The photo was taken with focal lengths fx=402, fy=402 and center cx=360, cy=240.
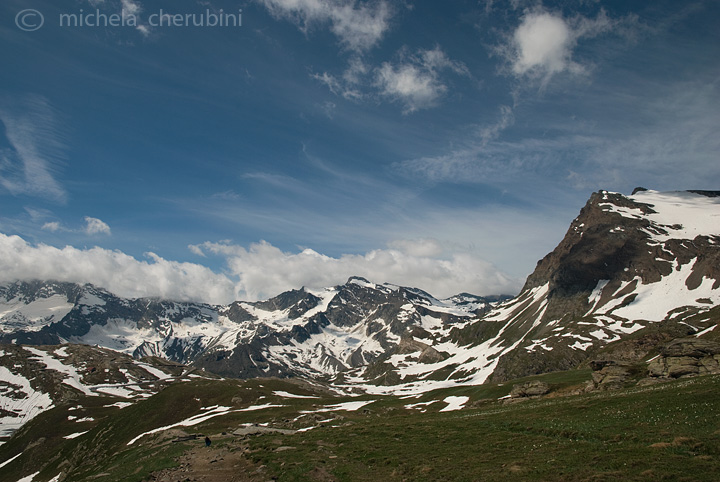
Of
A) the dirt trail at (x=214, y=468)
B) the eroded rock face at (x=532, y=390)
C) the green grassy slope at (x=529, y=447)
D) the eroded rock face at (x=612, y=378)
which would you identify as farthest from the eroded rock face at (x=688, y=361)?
the dirt trail at (x=214, y=468)

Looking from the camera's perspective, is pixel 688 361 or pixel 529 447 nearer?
pixel 529 447

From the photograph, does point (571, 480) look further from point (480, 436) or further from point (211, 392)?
point (211, 392)

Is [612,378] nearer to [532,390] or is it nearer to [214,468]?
[532,390]

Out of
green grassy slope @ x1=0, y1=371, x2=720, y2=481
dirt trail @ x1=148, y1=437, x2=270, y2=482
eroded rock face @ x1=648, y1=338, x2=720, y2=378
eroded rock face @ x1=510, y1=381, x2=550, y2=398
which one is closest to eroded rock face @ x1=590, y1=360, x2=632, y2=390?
eroded rock face @ x1=648, y1=338, x2=720, y2=378

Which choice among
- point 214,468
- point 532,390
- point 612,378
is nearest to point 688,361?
point 612,378

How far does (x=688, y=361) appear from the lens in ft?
175

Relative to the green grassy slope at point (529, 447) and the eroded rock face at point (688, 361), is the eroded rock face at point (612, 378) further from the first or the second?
the green grassy slope at point (529, 447)

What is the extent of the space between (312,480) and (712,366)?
172 ft

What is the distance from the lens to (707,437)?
75.6ft

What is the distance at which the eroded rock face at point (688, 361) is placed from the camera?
50.8 meters

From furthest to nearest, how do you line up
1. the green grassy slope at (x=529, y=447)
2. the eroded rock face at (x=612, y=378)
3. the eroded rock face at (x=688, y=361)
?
the eroded rock face at (x=612, y=378), the eroded rock face at (x=688, y=361), the green grassy slope at (x=529, y=447)

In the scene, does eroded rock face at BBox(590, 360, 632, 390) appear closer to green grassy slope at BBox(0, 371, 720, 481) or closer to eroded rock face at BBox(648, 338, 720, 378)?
eroded rock face at BBox(648, 338, 720, 378)

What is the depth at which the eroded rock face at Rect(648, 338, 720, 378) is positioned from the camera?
50.8 m

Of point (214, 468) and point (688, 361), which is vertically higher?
point (688, 361)
